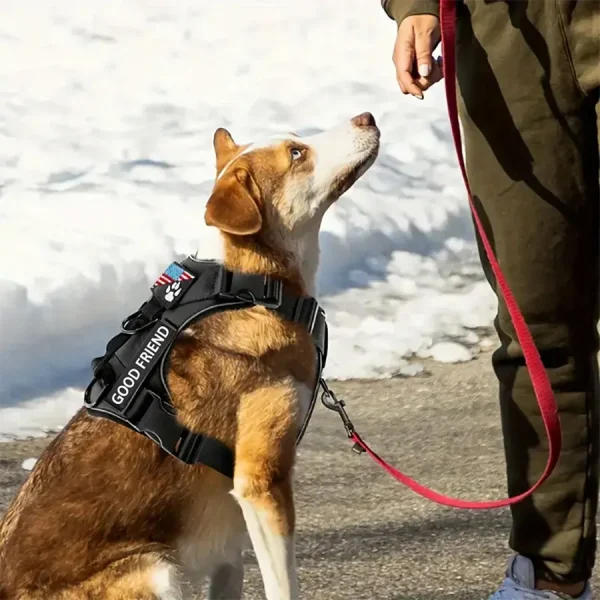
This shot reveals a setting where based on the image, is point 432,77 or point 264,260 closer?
point 432,77

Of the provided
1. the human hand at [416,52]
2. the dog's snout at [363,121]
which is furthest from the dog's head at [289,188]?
the human hand at [416,52]

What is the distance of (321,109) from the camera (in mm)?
10719

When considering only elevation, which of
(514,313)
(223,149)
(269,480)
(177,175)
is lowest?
(269,480)

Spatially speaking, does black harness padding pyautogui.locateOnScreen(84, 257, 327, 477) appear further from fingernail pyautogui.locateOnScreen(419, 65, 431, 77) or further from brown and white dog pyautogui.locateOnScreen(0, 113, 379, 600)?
fingernail pyautogui.locateOnScreen(419, 65, 431, 77)

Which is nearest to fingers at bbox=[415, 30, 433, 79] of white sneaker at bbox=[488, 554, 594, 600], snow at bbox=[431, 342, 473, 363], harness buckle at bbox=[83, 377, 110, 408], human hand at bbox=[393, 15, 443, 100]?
human hand at bbox=[393, 15, 443, 100]

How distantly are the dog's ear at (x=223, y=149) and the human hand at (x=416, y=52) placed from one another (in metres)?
0.84

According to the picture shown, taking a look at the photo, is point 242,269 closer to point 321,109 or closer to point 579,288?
point 579,288

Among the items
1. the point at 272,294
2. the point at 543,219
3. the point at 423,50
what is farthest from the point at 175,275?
the point at 543,219

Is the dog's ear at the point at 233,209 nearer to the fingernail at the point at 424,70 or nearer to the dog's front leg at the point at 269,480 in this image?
the dog's front leg at the point at 269,480

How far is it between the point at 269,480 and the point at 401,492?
1.51 m

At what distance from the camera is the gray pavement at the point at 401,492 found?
3.75 metres

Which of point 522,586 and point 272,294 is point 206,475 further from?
point 522,586

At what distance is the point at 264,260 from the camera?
3.25 meters

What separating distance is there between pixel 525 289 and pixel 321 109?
7.91m
